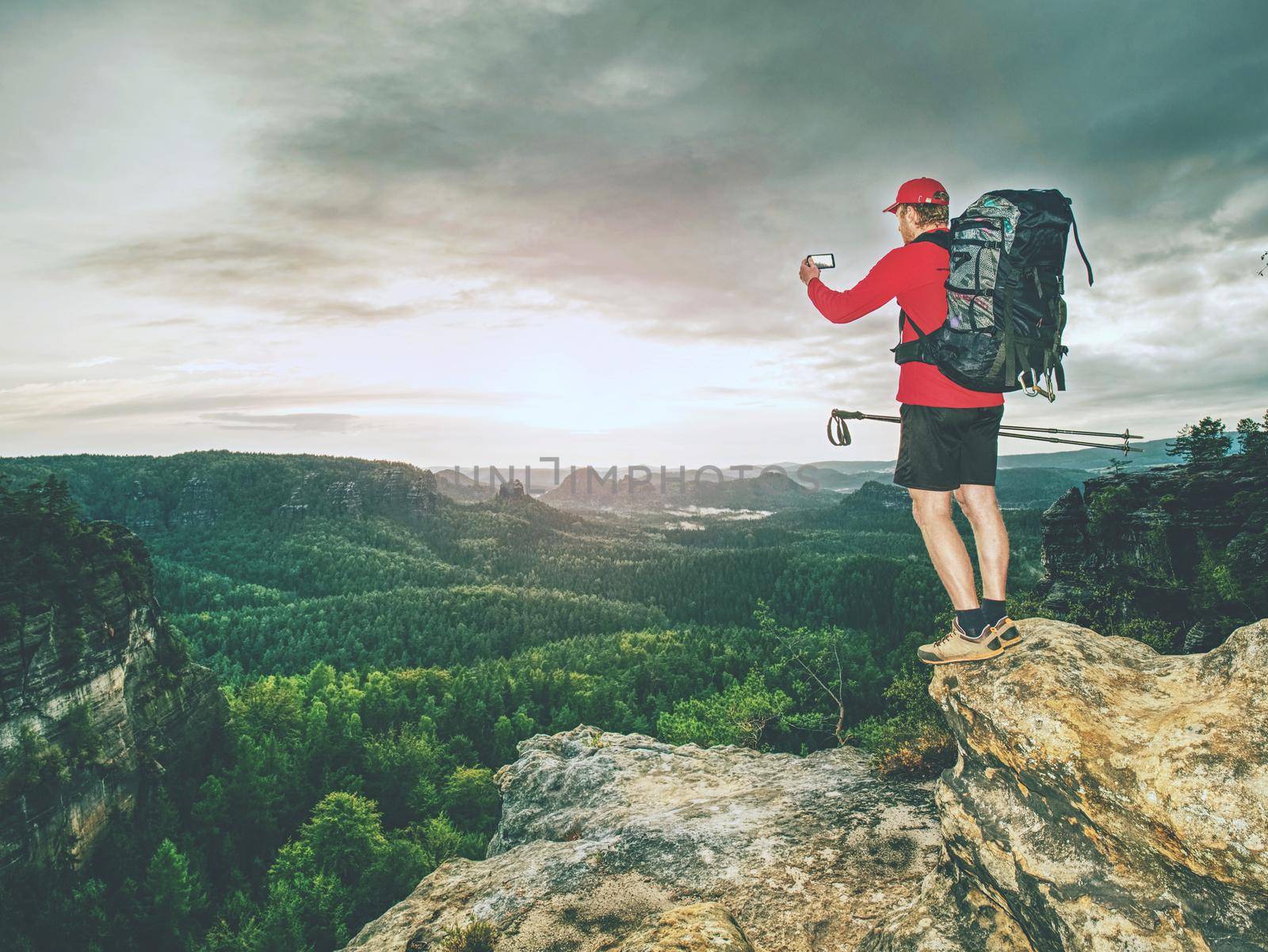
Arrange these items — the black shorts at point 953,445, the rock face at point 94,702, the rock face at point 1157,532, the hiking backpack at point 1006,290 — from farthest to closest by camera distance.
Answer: the rock face at point 94,702 < the rock face at point 1157,532 < the black shorts at point 953,445 < the hiking backpack at point 1006,290

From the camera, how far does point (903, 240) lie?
7.35m

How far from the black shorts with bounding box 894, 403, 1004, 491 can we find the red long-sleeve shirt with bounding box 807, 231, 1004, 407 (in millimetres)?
123

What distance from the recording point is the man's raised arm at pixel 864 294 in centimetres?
689

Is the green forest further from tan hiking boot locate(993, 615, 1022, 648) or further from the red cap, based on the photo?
the red cap

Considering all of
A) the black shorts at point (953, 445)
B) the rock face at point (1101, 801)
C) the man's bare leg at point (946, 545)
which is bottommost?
the rock face at point (1101, 801)

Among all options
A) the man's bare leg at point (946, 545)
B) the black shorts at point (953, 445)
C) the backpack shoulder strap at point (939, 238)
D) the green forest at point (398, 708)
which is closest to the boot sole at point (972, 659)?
the man's bare leg at point (946, 545)

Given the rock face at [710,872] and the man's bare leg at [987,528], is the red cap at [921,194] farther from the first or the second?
the rock face at [710,872]

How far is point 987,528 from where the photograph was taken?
23.6 ft

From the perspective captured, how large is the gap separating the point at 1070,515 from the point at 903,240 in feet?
148

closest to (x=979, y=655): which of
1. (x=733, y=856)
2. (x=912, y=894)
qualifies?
(x=912, y=894)

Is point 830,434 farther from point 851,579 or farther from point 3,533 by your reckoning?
point 851,579

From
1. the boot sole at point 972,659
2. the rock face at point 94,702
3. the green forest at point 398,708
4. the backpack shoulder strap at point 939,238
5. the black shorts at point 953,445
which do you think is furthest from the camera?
the rock face at point 94,702

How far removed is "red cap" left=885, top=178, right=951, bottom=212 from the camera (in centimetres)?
712

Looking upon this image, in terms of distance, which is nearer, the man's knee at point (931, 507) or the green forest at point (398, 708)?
the man's knee at point (931, 507)
